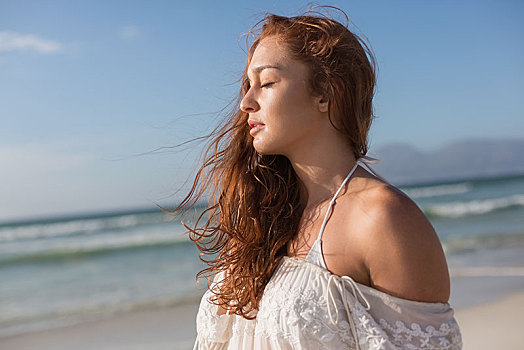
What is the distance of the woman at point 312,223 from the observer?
4.99 ft

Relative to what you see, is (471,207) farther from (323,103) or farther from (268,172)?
(323,103)

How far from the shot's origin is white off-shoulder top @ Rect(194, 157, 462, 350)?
152 centimetres

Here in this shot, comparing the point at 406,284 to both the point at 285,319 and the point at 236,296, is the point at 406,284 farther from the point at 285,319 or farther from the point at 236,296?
the point at 236,296

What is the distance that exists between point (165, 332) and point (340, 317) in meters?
4.09

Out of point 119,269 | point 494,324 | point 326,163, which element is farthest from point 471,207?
point 326,163

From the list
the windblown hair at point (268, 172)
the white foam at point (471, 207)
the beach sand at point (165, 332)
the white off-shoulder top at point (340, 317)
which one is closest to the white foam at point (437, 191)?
the white foam at point (471, 207)

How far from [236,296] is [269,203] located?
0.35 m

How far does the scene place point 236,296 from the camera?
1.90 m

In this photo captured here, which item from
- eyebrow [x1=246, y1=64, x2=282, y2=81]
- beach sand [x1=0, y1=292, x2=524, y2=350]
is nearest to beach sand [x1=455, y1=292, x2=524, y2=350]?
beach sand [x1=0, y1=292, x2=524, y2=350]

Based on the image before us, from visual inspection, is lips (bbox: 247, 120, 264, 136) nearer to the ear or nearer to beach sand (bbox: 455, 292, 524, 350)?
the ear

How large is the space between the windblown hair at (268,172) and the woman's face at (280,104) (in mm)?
35

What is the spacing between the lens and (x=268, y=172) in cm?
204

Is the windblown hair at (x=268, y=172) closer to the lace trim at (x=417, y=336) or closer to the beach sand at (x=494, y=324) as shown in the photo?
the lace trim at (x=417, y=336)

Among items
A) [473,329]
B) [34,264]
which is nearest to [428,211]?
[34,264]
